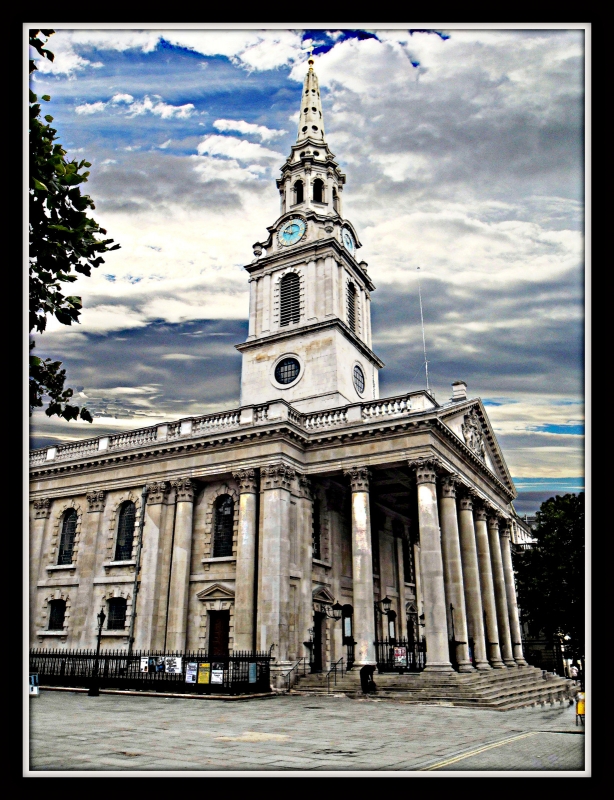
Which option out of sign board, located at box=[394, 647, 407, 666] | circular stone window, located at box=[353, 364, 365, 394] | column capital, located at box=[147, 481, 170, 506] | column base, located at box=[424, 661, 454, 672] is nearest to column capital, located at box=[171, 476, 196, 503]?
column capital, located at box=[147, 481, 170, 506]

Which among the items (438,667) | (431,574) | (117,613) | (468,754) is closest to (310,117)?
(431,574)

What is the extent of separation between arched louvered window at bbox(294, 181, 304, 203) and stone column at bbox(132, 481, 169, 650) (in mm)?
23853

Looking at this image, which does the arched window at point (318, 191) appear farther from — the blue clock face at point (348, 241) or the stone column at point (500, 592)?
the stone column at point (500, 592)

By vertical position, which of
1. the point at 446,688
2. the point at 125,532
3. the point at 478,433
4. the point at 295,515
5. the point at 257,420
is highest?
the point at 257,420

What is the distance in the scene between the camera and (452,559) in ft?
97.3

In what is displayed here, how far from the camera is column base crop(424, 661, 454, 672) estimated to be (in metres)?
25.2

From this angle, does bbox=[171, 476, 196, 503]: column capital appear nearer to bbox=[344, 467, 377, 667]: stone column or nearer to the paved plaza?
bbox=[344, 467, 377, 667]: stone column

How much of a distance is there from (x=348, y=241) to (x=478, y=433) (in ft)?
53.3

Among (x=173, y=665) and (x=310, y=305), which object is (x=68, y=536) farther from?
(x=310, y=305)

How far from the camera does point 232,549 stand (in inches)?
1232
